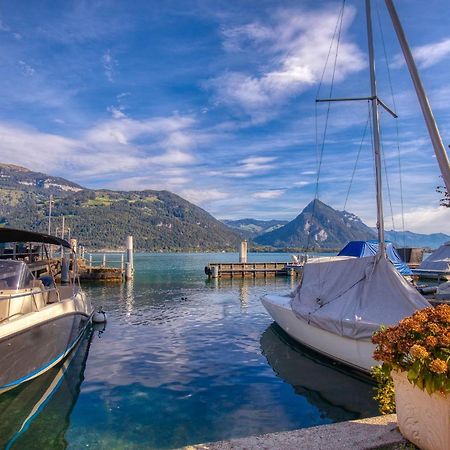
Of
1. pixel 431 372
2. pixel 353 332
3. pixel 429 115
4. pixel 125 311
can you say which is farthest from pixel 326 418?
pixel 125 311

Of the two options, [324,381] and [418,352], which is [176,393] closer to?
[324,381]

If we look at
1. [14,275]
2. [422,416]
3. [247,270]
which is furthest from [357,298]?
[247,270]

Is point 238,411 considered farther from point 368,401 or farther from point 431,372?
point 431,372

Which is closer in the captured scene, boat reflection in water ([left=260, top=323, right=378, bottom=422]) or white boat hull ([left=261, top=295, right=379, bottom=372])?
boat reflection in water ([left=260, top=323, right=378, bottom=422])

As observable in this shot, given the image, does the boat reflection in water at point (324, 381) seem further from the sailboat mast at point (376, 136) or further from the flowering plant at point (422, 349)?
the flowering plant at point (422, 349)

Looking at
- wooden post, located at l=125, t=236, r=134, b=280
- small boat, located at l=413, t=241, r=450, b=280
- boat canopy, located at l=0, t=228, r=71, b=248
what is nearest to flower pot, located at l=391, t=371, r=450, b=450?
boat canopy, located at l=0, t=228, r=71, b=248

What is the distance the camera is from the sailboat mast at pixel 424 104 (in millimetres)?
5036

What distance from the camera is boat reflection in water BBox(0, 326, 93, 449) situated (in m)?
8.11

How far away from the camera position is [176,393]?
10.8 metres

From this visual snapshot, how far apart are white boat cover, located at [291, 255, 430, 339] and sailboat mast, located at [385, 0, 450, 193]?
261 inches

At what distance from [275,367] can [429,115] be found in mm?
10278

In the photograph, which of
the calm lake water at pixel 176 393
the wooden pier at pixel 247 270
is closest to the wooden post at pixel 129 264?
the wooden pier at pixel 247 270

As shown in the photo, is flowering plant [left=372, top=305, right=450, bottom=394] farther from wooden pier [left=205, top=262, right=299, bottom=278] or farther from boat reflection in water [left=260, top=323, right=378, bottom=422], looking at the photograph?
wooden pier [left=205, top=262, right=299, bottom=278]

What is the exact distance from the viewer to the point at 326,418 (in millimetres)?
9312
